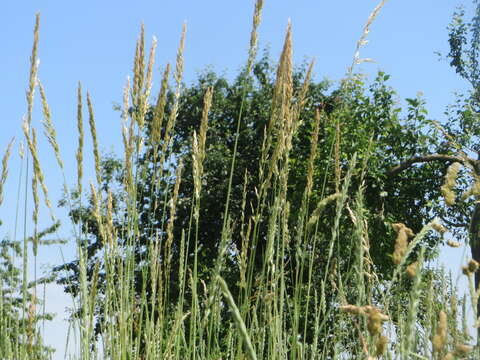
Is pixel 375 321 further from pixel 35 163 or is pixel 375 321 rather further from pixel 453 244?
pixel 35 163

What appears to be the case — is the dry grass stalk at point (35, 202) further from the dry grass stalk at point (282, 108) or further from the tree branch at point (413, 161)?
A: the tree branch at point (413, 161)

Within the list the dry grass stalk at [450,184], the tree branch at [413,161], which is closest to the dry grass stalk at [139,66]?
the dry grass stalk at [450,184]

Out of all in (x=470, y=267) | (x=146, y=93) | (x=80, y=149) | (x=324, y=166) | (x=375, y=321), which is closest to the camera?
(x=375, y=321)

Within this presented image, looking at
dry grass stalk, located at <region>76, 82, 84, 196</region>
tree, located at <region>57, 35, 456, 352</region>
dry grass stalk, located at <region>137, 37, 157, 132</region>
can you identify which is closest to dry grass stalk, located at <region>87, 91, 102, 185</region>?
dry grass stalk, located at <region>76, 82, 84, 196</region>

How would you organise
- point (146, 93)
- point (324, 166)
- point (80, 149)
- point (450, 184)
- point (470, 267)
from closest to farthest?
point (470, 267)
point (450, 184)
point (80, 149)
point (146, 93)
point (324, 166)

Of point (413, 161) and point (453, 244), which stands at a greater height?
point (413, 161)

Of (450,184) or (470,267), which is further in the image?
(450,184)

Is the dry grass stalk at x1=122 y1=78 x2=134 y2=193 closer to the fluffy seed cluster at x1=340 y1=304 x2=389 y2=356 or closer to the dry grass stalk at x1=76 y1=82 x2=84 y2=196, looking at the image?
→ the dry grass stalk at x1=76 y1=82 x2=84 y2=196

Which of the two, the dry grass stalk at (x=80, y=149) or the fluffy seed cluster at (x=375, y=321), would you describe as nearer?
the fluffy seed cluster at (x=375, y=321)

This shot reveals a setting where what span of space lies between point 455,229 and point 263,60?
7935mm

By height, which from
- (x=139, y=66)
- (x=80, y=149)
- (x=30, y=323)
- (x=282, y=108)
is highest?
(x=139, y=66)

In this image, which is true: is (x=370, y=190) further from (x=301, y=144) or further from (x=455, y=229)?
(x=301, y=144)

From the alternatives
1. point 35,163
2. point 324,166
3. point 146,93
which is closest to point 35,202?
point 35,163

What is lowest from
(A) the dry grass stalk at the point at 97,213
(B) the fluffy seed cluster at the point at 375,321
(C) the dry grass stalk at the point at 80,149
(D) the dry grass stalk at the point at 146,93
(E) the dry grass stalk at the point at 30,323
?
(E) the dry grass stalk at the point at 30,323
